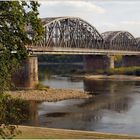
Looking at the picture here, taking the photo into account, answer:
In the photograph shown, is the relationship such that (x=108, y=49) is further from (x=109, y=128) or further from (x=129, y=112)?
(x=109, y=128)

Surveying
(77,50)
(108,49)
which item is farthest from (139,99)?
(108,49)

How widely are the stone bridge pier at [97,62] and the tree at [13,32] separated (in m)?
113

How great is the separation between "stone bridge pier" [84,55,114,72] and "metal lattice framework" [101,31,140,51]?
7782 millimetres

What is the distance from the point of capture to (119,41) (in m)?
154

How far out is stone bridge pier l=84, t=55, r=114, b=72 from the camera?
130m

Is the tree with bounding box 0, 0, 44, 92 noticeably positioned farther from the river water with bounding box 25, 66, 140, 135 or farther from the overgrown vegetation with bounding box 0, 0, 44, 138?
the river water with bounding box 25, 66, 140, 135

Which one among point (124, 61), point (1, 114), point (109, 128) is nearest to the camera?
point (1, 114)

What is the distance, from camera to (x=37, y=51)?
8062 cm

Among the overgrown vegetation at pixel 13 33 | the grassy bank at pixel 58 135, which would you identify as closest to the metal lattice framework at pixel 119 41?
the grassy bank at pixel 58 135

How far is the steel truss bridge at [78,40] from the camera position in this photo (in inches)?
3659

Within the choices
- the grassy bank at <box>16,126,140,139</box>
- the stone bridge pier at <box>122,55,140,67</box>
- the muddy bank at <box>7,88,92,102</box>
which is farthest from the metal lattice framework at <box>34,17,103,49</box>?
the grassy bank at <box>16,126,140,139</box>

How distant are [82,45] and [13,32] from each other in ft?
342

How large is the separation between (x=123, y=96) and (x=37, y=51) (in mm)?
23201

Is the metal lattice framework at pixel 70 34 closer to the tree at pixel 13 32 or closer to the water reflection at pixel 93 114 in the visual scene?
the water reflection at pixel 93 114
